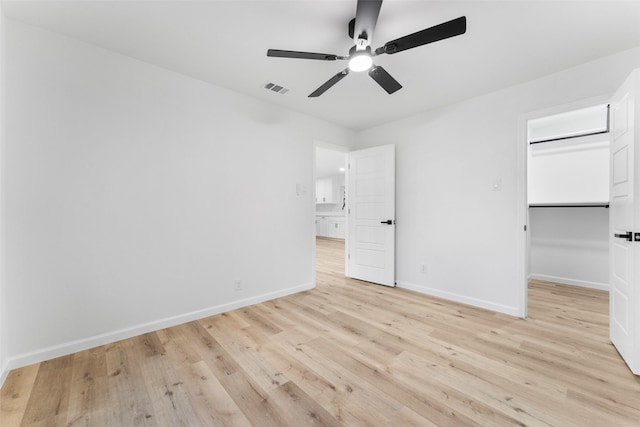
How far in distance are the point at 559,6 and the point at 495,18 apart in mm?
377

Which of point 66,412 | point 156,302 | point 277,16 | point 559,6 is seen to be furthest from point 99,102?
point 559,6

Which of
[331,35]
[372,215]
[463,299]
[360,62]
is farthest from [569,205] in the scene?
[331,35]

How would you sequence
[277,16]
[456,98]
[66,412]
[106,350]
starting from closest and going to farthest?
[66,412], [277,16], [106,350], [456,98]

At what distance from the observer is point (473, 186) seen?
10.6ft

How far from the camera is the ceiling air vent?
2.89 meters

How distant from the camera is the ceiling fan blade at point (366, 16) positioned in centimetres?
142

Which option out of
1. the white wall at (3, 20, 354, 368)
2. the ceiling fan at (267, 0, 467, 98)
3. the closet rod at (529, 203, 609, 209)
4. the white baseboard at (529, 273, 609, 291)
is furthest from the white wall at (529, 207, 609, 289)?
the white wall at (3, 20, 354, 368)

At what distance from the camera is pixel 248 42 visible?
2.18 metres

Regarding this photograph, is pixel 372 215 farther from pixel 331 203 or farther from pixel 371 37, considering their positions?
pixel 331 203

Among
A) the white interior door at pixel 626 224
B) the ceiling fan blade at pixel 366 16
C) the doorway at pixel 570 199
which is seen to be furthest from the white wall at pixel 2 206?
the doorway at pixel 570 199

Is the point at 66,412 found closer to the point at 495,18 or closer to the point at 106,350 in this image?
the point at 106,350

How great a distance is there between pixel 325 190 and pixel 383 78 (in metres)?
8.66

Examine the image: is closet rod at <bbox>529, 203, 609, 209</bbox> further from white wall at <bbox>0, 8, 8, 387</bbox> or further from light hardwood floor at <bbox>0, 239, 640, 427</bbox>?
white wall at <bbox>0, 8, 8, 387</bbox>

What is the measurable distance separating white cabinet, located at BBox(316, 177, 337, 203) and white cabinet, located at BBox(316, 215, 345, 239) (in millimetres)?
725
